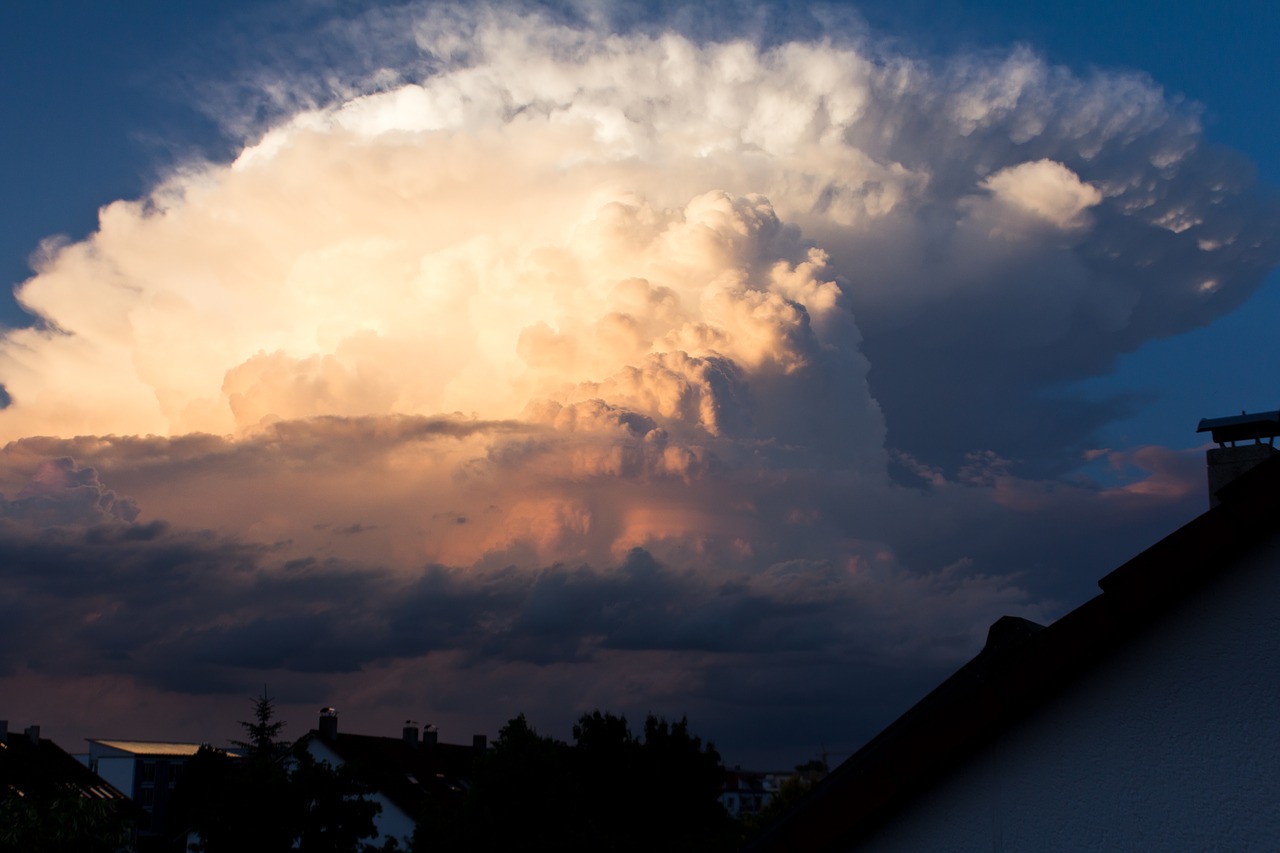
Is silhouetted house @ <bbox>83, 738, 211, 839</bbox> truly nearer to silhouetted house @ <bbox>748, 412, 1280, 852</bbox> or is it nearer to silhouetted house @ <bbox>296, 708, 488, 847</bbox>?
silhouetted house @ <bbox>296, 708, 488, 847</bbox>

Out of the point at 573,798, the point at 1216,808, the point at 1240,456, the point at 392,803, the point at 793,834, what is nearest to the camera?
the point at 1216,808

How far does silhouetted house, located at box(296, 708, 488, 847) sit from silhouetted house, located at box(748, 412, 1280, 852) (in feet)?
161

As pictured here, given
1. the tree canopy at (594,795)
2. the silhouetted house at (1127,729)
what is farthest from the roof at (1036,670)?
the tree canopy at (594,795)

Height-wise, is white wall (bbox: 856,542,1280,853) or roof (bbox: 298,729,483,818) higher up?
roof (bbox: 298,729,483,818)

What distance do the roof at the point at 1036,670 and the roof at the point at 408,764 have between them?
64.6 meters

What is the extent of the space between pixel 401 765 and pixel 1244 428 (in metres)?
84.2

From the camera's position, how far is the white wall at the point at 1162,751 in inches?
234

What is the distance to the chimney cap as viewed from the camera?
34.1 feet

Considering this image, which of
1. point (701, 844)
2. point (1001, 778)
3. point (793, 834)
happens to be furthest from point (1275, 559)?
point (701, 844)

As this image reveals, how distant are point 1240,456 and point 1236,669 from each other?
15.7 feet

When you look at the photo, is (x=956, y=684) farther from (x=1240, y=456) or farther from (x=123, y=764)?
(x=123, y=764)

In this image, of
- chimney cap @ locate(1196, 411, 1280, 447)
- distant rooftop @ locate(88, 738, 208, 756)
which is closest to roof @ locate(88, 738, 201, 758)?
distant rooftop @ locate(88, 738, 208, 756)

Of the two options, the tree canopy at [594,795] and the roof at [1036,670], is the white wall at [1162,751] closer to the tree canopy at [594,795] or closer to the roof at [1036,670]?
the roof at [1036,670]

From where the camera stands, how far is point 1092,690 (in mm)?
6324
